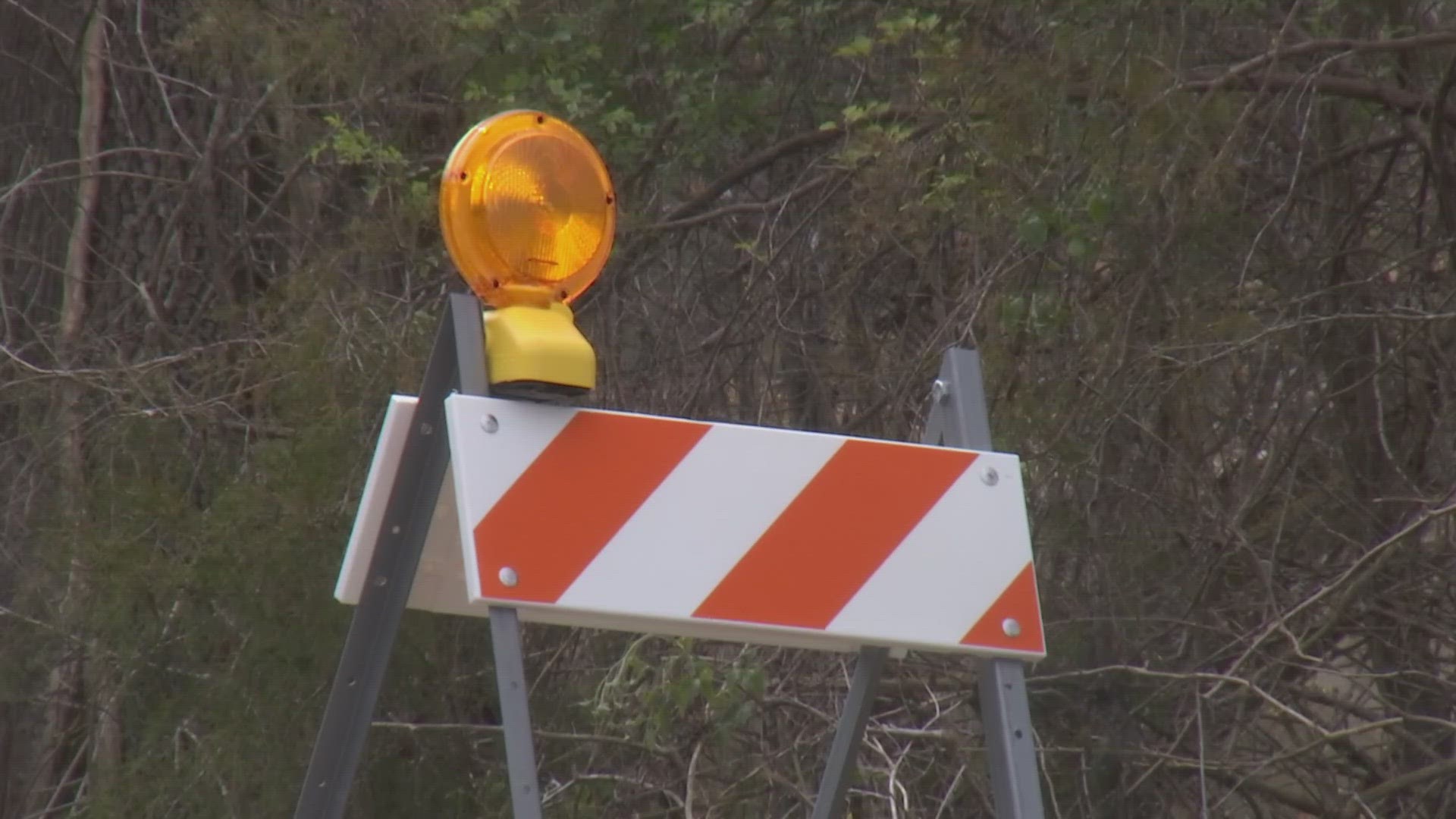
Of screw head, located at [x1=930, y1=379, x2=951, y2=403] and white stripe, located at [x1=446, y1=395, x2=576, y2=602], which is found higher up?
white stripe, located at [x1=446, y1=395, x2=576, y2=602]

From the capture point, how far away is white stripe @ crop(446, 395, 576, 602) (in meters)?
1.73

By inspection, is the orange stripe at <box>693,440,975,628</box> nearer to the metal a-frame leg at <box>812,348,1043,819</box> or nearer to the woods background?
the metal a-frame leg at <box>812,348,1043,819</box>

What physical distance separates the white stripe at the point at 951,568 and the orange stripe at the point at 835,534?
0.01 metres

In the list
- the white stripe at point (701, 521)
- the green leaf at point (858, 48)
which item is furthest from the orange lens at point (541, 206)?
the green leaf at point (858, 48)

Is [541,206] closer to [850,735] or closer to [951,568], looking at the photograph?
[951,568]

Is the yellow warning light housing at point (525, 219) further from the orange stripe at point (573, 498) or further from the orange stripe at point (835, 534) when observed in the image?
the orange stripe at point (835, 534)

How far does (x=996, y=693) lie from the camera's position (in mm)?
1923

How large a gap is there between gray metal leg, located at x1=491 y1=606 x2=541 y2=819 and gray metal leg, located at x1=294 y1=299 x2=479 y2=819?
0.33 meters

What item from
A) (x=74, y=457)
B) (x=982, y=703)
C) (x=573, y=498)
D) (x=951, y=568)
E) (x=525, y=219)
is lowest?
(x=74, y=457)

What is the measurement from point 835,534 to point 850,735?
40 centimetres

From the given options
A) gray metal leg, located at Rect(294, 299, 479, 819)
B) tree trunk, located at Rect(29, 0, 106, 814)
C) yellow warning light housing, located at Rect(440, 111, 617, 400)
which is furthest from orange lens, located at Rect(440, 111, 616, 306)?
tree trunk, located at Rect(29, 0, 106, 814)

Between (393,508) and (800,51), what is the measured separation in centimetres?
339

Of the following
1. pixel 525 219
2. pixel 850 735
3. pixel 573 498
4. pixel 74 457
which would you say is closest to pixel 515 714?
pixel 573 498

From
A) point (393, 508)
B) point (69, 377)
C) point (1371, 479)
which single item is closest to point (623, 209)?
point (69, 377)
